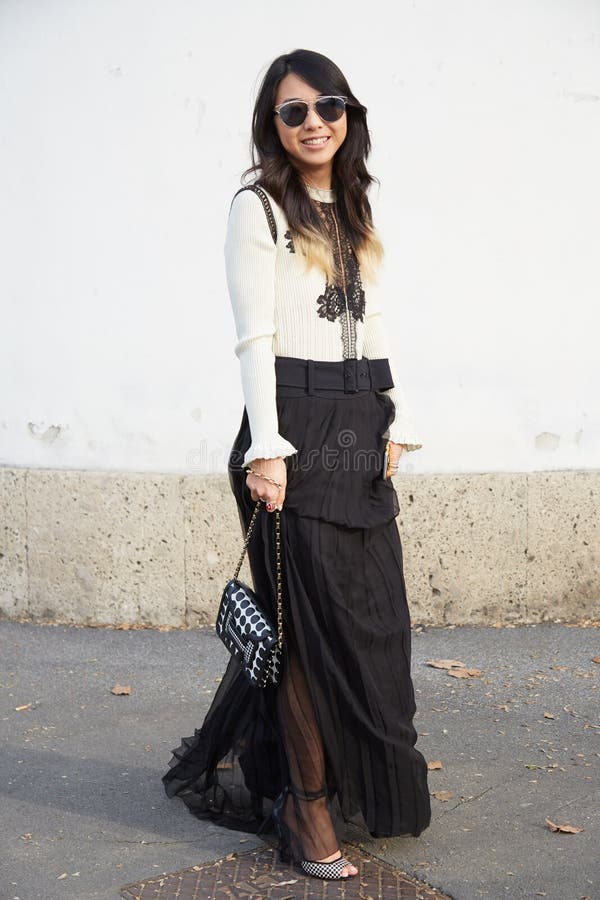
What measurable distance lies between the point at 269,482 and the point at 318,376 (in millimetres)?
339

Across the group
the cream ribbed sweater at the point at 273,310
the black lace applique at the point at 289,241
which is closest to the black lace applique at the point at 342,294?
the cream ribbed sweater at the point at 273,310

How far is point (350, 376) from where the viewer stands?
329cm

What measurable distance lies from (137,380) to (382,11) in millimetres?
2093

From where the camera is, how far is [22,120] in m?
5.70

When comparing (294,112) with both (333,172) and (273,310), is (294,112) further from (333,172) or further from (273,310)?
(273,310)

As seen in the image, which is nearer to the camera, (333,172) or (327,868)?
(327,868)

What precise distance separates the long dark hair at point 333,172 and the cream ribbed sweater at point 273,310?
0.13 feet

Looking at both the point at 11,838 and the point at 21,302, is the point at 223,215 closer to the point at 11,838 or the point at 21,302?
the point at 21,302

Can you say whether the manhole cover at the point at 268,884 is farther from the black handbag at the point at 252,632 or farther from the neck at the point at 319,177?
the neck at the point at 319,177

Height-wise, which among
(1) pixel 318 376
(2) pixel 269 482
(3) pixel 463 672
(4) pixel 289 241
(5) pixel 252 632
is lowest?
(3) pixel 463 672

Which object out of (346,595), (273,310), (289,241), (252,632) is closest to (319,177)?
(289,241)

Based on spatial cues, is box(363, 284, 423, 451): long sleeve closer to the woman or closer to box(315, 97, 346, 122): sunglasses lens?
the woman

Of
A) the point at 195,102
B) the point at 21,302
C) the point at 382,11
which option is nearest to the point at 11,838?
the point at 21,302

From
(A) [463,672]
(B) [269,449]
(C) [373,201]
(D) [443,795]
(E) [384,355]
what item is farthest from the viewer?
(C) [373,201]
